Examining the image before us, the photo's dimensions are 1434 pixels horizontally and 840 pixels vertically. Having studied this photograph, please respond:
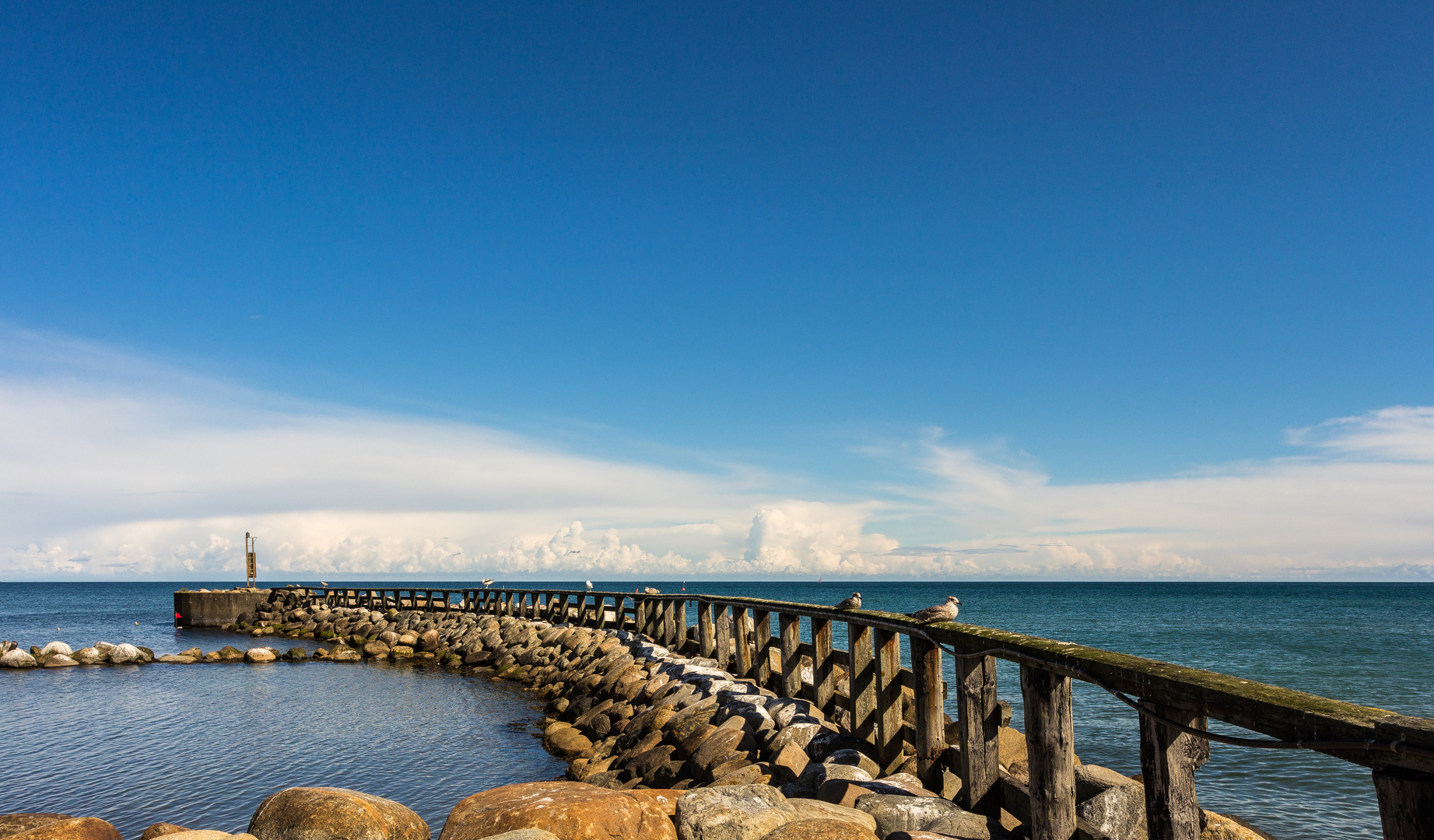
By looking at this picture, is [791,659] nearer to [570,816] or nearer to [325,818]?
[570,816]

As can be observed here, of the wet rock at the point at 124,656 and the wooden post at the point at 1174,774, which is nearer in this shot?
the wooden post at the point at 1174,774

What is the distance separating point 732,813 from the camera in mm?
6184

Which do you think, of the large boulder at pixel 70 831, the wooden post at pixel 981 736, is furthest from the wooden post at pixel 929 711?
the large boulder at pixel 70 831

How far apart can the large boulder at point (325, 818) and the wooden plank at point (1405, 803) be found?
6.85 meters

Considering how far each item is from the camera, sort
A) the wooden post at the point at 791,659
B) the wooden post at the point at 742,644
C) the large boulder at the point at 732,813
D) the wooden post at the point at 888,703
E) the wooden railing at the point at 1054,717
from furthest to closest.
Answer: the wooden post at the point at 742,644 < the wooden post at the point at 791,659 < the wooden post at the point at 888,703 < the large boulder at the point at 732,813 < the wooden railing at the point at 1054,717

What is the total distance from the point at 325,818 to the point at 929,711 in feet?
16.8

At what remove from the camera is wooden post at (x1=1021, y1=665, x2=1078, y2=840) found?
5.07m

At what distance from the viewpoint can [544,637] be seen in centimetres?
2559

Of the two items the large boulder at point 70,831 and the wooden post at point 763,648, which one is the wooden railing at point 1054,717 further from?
the large boulder at point 70,831

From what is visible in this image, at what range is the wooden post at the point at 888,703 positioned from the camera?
7.94 m

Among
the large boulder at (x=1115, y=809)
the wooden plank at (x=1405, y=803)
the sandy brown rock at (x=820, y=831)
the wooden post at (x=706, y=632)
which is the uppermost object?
the wooden plank at (x=1405, y=803)

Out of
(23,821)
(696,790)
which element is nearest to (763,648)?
(696,790)

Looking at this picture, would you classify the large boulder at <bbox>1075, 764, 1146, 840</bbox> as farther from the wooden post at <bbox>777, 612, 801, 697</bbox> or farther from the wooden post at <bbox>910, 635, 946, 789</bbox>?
the wooden post at <bbox>777, 612, 801, 697</bbox>

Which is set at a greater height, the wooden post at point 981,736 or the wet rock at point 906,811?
the wooden post at point 981,736
